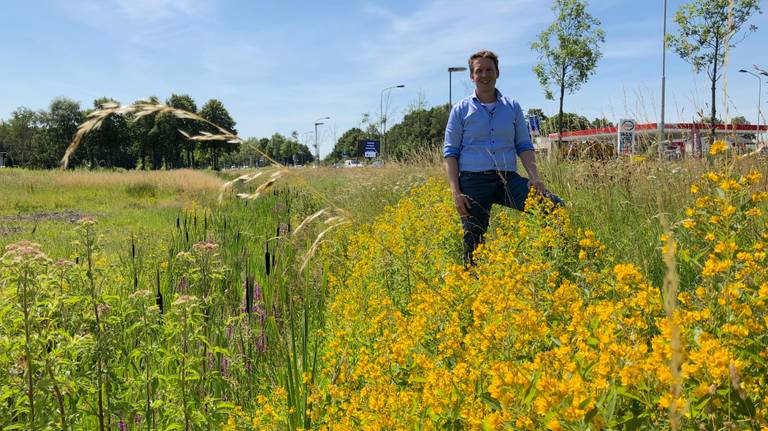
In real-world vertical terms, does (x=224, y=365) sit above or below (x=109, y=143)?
below

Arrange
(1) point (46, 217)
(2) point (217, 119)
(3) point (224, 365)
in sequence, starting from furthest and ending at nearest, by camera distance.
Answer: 1. (2) point (217, 119)
2. (1) point (46, 217)
3. (3) point (224, 365)

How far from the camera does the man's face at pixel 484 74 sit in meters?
4.25

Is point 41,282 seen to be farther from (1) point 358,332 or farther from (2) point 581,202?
(2) point 581,202

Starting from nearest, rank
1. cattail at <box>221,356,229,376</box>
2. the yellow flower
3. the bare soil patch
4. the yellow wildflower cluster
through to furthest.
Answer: the yellow wildflower cluster < the yellow flower < cattail at <box>221,356,229,376</box> < the bare soil patch

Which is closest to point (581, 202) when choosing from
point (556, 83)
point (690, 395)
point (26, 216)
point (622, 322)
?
point (622, 322)

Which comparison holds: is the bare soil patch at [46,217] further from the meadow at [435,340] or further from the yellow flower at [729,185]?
the yellow flower at [729,185]

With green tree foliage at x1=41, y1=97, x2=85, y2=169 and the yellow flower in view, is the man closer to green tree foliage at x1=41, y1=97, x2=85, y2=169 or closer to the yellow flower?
the yellow flower

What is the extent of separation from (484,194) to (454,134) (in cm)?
53

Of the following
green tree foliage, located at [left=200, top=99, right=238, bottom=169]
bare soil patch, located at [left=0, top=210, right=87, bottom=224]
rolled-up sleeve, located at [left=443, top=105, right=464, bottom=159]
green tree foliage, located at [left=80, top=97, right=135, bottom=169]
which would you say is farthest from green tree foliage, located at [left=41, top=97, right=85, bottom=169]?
rolled-up sleeve, located at [left=443, top=105, right=464, bottom=159]

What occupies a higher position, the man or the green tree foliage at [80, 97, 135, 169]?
the green tree foliage at [80, 97, 135, 169]

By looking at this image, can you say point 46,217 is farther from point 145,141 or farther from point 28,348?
point 145,141

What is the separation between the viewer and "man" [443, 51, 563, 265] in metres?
4.26

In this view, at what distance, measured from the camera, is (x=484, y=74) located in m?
4.24

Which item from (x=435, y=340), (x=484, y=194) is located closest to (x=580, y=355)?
(x=435, y=340)
